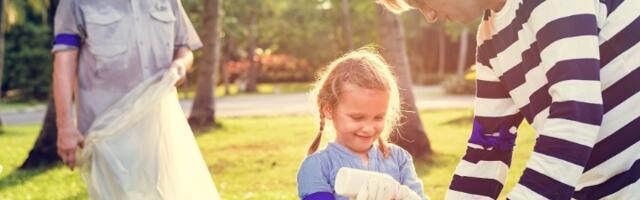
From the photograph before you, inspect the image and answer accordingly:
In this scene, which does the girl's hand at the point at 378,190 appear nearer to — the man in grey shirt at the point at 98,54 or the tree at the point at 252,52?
the man in grey shirt at the point at 98,54

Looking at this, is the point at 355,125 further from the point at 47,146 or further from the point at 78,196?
the point at 47,146

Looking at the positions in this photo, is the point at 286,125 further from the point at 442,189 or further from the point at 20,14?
the point at 20,14

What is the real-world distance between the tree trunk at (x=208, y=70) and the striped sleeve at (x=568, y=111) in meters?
13.8

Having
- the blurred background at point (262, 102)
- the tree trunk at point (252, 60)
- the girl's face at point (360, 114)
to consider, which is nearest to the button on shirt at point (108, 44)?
the blurred background at point (262, 102)

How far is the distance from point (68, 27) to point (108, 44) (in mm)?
187

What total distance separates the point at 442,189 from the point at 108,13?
5.10 metres

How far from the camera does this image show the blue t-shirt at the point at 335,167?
278 cm

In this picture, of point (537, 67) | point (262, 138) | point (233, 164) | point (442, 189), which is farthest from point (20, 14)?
point (537, 67)

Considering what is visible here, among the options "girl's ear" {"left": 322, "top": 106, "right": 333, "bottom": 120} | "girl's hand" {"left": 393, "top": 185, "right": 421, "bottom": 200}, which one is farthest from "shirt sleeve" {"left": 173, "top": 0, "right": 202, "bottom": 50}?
"girl's hand" {"left": 393, "top": 185, "right": 421, "bottom": 200}

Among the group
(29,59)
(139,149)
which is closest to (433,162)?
(139,149)

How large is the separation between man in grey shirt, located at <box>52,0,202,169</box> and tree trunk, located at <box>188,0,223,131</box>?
11660mm

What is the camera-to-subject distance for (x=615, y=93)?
97.1 inches

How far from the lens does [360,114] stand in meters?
2.83

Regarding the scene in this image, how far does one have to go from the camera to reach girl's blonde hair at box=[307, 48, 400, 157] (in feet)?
9.44
